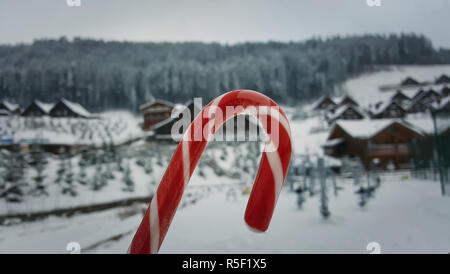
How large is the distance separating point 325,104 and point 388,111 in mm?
383

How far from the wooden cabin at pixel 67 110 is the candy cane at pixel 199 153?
1.35 m

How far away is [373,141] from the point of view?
1.52 meters

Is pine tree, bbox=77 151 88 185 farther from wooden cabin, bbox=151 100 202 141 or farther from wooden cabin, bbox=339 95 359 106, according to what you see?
wooden cabin, bbox=339 95 359 106

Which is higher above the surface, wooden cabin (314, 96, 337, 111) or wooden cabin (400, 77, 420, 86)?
wooden cabin (400, 77, 420, 86)

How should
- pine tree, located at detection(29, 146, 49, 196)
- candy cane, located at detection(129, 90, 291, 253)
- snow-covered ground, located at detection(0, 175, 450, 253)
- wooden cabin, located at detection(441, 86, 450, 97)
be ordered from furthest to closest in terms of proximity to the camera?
wooden cabin, located at detection(441, 86, 450, 97), pine tree, located at detection(29, 146, 49, 196), snow-covered ground, located at detection(0, 175, 450, 253), candy cane, located at detection(129, 90, 291, 253)

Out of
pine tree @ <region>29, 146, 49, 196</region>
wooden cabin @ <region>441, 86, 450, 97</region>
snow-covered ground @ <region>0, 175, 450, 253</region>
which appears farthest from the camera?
wooden cabin @ <region>441, 86, 450, 97</region>

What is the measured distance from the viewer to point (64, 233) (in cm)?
136

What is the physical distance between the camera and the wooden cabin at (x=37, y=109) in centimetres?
150

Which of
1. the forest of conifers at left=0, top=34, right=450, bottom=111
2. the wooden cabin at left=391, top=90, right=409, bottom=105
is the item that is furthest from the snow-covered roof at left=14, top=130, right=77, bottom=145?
the wooden cabin at left=391, top=90, right=409, bottom=105

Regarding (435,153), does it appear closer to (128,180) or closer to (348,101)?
(348,101)

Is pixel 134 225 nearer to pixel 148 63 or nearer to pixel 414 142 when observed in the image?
pixel 148 63

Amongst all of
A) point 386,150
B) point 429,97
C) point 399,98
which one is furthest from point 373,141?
point 429,97

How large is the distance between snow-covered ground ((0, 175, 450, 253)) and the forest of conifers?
67 centimetres

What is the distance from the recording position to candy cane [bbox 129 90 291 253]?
1.40 feet
